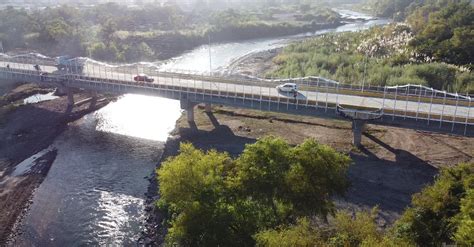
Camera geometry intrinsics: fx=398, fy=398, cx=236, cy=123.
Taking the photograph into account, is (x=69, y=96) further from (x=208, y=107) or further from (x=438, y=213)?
(x=438, y=213)

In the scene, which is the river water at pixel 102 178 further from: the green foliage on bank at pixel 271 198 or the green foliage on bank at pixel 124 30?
the green foliage on bank at pixel 124 30

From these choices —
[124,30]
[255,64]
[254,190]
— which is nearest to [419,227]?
[254,190]

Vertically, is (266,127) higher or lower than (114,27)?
lower

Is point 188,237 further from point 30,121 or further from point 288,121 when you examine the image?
point 30,121

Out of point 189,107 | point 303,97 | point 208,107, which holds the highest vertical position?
point 303,97

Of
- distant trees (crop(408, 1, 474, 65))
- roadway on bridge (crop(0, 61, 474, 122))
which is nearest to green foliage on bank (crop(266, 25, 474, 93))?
distant trees (crop(408, 1, 474, 65))

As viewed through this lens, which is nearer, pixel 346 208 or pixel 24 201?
pixel 346 208

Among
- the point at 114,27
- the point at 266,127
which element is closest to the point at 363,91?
the point at 266,127
